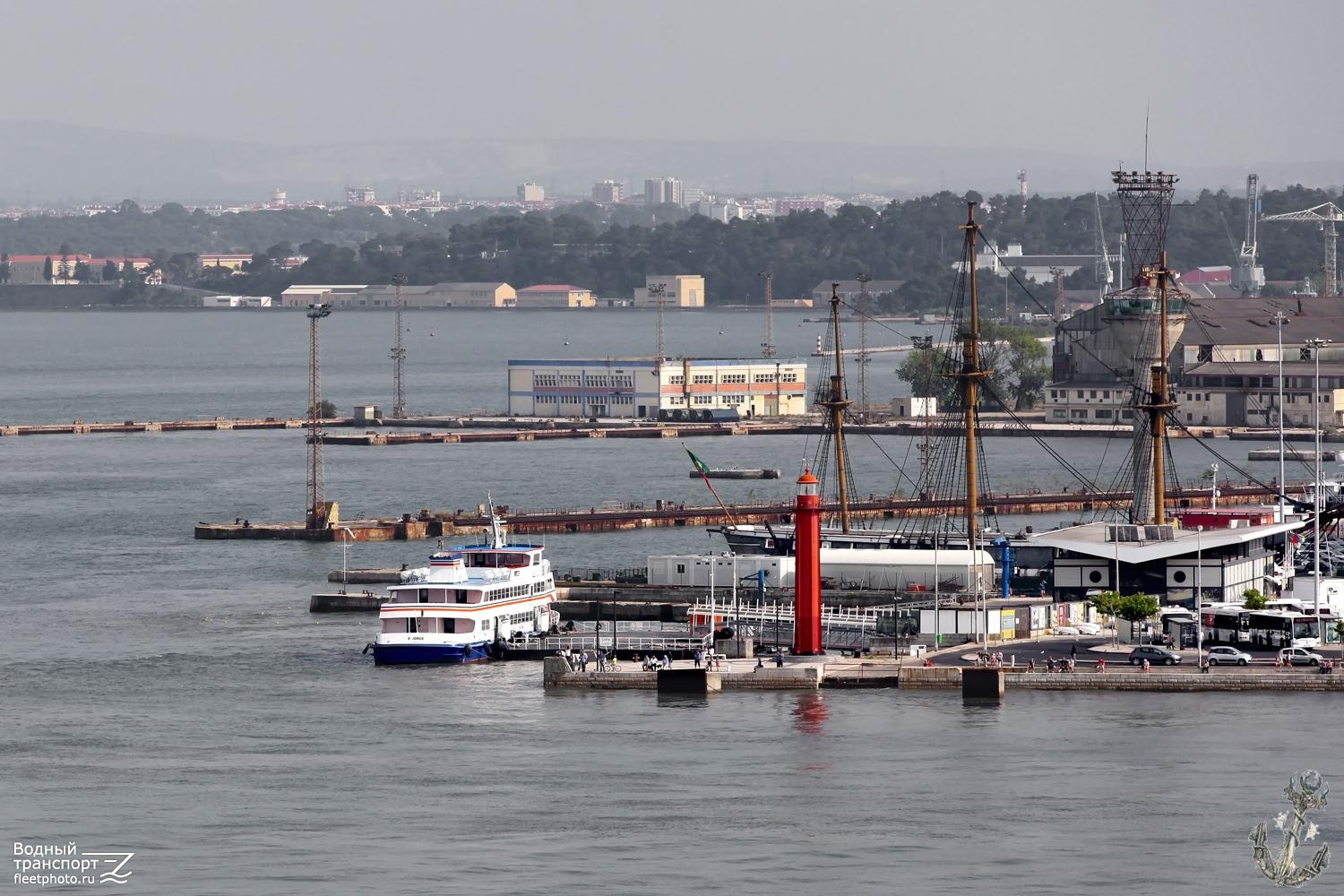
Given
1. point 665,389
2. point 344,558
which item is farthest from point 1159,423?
point 665,389

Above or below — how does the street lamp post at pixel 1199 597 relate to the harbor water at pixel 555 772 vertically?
above

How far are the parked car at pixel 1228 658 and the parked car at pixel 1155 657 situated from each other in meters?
0.46

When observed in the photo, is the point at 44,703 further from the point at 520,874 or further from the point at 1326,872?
the point at 1326,872

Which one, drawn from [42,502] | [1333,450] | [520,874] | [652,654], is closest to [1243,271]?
[1333,450]

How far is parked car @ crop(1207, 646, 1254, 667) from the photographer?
3341 cm

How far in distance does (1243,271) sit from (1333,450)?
9178 centimetres

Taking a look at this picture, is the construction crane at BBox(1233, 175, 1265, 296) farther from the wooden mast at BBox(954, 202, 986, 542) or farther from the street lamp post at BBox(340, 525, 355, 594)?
the wooden mast at BBox(954, 202, 986, 542)

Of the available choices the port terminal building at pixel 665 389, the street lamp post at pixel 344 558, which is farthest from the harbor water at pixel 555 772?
the port terminal building at pixel 665 389

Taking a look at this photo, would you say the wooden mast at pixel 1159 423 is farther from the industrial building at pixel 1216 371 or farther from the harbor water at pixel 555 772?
the industrial building at pixel 1216 371

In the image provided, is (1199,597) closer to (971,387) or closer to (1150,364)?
(971,387)

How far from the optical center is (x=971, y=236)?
45.5m

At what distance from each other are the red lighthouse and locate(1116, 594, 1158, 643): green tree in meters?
4.21

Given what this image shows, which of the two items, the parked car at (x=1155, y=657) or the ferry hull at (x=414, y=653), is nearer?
the parked car at (x=1155, y=657)

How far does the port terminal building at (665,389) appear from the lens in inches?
3504
